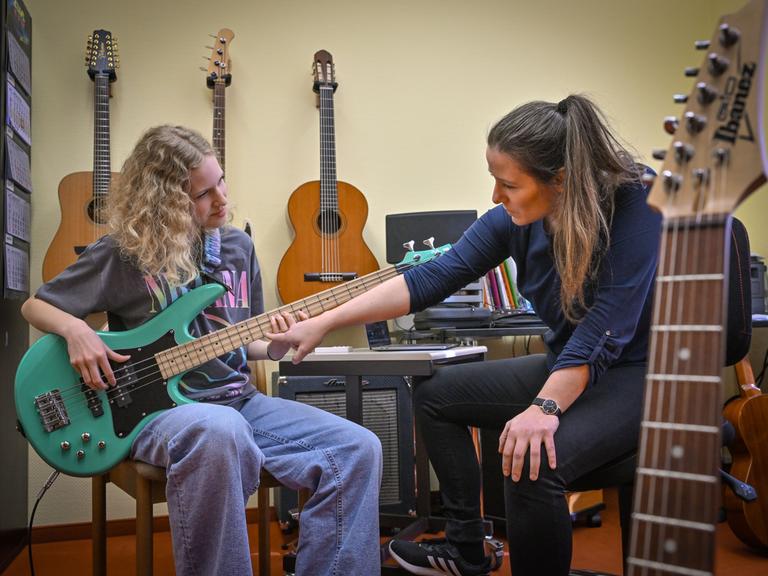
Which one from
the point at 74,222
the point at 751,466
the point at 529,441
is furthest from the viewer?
the point at 74,222

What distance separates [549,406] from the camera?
1287 millimetres

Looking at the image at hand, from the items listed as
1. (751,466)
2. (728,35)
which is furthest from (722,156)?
(751,466)

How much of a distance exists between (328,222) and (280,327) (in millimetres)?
1191

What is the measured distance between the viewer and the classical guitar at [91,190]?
2496mm

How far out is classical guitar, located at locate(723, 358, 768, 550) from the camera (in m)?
2.26

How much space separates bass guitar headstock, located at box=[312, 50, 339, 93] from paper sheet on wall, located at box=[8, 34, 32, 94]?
1052 mm

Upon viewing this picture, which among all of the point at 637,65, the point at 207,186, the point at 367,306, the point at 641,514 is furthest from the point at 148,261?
the point at 637,65

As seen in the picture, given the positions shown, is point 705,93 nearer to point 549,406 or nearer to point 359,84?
point 549,406

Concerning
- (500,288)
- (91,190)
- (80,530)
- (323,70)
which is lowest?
(80,530)

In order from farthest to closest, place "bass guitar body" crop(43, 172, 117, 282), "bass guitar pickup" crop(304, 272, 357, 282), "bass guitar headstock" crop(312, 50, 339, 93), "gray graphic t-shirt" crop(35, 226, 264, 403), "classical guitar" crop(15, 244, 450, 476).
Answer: "bass guitar headstock" crop(312, 50, 339, 93) < "bass guitar pickup" crop(304, 272, 357, 282) < "bass guitar body" crop(43, 172, 117, 282) < "gray graphic t-shirt" crop(35, 226, 264, 403) < "classical guitar" crop(15, 244, 450, 476)

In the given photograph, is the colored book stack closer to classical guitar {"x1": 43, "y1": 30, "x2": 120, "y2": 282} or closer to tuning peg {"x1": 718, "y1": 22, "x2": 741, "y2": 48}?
classical guitar {"x1": 43, "y1": 30, "x2": 120, "y2": 282}

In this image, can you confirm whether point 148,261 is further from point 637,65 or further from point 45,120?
point 637,65

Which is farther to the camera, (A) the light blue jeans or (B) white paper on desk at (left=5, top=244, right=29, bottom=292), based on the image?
(B) white paper on desk at (left=5, top=244, right=29, bottom=292)

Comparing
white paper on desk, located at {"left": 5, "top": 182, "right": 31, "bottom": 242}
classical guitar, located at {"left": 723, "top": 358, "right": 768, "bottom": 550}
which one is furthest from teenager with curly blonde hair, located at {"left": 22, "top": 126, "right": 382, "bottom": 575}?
classical guitar, located at {"left": 723, "top": 358, "right": 768, "bottom": 550}
